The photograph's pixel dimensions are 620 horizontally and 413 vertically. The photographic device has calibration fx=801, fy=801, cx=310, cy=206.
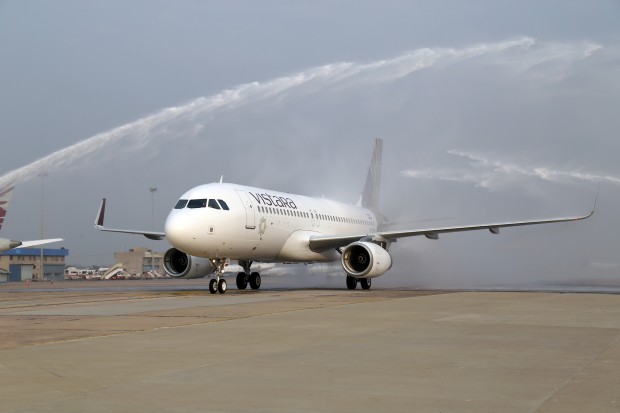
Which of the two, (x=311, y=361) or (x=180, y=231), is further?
(x=180, y=231)

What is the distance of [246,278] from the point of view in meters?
35.8

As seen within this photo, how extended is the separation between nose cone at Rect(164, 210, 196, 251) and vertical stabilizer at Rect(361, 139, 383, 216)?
71.8 ft

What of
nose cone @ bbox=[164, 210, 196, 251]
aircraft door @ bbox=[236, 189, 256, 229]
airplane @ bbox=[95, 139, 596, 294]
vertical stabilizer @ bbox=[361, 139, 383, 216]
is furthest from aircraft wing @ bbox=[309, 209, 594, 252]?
vertical stabilizer @ bbox=[361, 139, 383, 216]

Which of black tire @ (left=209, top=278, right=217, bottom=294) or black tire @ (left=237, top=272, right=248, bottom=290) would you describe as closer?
black tire @ (left=209, top=278, right=217, bottom=294)

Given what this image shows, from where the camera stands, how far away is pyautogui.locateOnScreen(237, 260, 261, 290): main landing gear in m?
35.5

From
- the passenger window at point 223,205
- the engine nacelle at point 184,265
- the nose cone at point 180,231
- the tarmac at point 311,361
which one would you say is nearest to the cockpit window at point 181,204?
the nose cone at point 180,231

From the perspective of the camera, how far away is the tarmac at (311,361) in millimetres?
7516

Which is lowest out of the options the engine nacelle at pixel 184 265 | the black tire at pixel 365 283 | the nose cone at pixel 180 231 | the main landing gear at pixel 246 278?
the black tire at pixel 365 283

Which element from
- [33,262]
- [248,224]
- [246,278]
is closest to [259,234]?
[248,224]

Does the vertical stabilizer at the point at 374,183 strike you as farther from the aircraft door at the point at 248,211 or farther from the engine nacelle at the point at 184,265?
the aircraft door at the point at 248,211

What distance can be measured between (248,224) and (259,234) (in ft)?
3.71

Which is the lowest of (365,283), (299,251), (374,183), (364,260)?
(365,283)

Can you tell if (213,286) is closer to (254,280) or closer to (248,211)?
(248,211)

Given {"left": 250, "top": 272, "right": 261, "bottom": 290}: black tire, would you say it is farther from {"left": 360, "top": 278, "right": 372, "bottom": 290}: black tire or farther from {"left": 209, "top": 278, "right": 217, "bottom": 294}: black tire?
{"left": 209, "top": 278, "right": 217, "bottom": 294}: black tire
